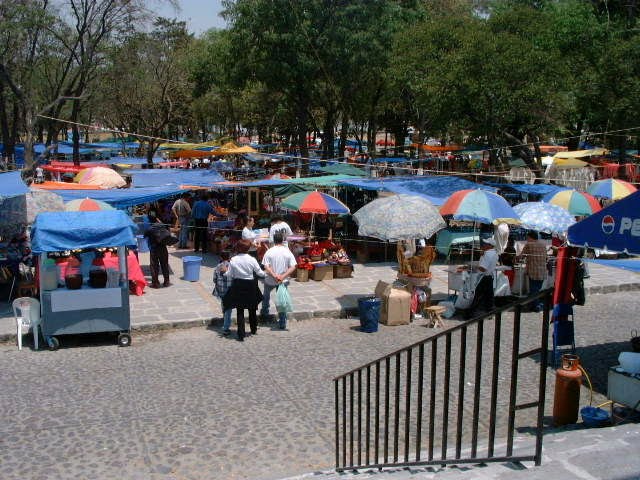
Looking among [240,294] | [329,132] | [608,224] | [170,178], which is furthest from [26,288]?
[329,132]

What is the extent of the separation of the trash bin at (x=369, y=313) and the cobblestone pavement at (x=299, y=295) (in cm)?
121

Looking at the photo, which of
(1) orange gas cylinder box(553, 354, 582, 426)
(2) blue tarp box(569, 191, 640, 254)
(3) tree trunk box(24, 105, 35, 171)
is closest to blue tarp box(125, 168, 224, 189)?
(3) tree trunk box(24, 105, 35, 171)

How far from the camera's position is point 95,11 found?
86.5ft

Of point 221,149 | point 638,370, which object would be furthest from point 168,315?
point 221,149

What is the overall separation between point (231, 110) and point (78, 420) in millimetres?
41780

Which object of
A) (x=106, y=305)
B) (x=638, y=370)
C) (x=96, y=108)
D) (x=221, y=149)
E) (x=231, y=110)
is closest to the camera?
(x=638, y=370)

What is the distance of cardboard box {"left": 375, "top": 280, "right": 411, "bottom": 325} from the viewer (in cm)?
1152

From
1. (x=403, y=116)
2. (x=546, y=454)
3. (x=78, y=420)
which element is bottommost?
(x=78, y=420)

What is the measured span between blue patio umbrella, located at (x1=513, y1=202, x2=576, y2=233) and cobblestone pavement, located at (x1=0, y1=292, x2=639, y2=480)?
1919 millimetres

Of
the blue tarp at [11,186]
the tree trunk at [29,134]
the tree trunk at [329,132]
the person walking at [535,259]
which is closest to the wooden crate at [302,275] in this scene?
the person walking at [535,259]

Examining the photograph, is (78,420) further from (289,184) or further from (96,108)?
(96,108)

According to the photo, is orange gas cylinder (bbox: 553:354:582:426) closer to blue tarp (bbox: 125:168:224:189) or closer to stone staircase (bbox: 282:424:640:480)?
stone staircase (bbox: 282:424:640:480)

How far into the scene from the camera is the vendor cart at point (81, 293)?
9.80 metres

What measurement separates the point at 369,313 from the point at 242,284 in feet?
7.35
